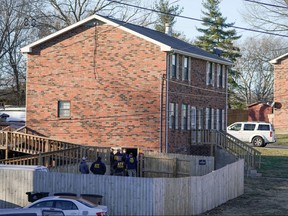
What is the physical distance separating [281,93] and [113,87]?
26605mm

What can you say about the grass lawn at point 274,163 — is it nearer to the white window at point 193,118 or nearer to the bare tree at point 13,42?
the white window at point 193,118

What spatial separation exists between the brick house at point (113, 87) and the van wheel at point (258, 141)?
9.41 metres

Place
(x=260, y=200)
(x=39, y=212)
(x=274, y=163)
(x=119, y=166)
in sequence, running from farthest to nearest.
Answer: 1. (x=274, y=163)
2. (x=119, y=166)
3. (x=260, y=200)
4. (x=39, y=212)

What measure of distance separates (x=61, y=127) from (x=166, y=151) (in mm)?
6876

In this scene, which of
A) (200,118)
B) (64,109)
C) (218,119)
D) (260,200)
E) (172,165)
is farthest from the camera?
(218,119)

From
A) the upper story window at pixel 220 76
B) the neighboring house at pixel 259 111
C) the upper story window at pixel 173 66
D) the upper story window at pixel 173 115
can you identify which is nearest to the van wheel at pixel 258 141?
the upper story window at pixel 220 76

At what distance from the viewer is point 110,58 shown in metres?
39.9

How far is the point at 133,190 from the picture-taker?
2414cm

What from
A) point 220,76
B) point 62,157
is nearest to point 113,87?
point 62,157

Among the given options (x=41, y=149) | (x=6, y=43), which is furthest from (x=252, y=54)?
(x=41, y=149)

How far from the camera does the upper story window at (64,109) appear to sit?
41094 mm

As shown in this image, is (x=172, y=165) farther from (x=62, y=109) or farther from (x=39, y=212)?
(x=39, y=212)

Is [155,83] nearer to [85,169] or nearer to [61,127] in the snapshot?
[61,127]

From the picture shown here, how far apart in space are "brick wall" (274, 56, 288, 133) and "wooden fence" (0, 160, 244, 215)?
110 ft
